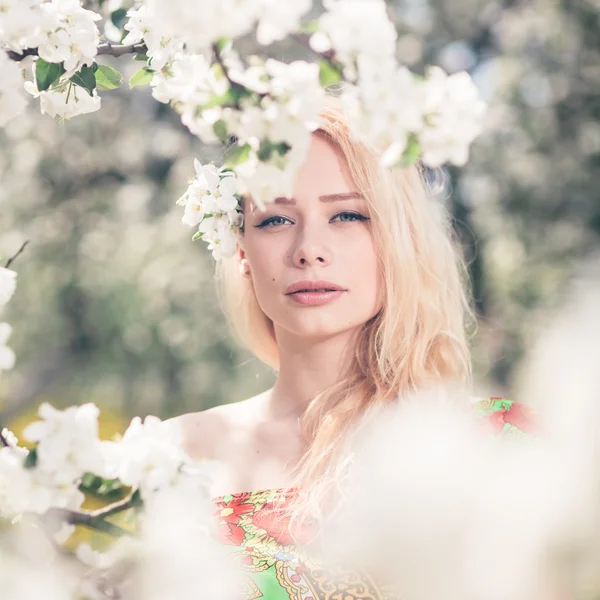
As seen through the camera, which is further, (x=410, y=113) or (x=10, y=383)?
(x=10, y=383)

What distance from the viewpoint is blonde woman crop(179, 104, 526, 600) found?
199 centimetres

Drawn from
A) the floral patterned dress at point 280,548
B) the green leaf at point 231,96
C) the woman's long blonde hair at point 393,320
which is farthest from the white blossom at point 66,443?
the woman's long blonde hair at point 393,320

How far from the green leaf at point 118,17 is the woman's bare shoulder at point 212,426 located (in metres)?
1.18

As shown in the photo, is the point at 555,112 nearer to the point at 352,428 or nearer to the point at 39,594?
the point at 352,428

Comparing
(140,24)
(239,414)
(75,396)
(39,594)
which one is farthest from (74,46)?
(75,396)

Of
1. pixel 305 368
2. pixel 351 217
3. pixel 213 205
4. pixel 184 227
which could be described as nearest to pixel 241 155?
pixel 213 205

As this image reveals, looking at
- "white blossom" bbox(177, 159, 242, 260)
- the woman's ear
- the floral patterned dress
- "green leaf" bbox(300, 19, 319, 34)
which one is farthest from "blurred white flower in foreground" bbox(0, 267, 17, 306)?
the woman's ear

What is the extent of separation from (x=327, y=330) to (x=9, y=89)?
1117mm

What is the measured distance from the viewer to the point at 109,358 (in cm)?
727

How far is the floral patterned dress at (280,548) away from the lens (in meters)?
1.79

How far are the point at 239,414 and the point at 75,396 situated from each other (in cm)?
519

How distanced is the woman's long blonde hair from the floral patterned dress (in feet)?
0.28

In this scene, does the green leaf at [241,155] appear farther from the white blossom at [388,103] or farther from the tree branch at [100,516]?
the tree branch at [100,516]

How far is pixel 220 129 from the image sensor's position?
3.09ft
